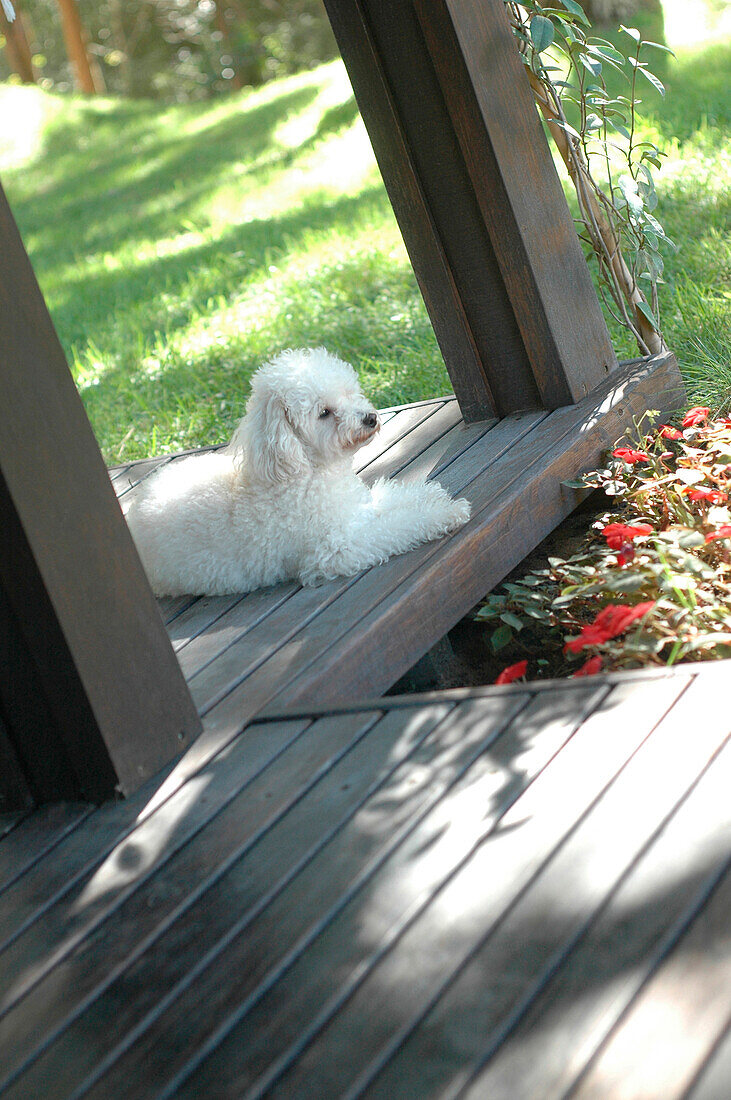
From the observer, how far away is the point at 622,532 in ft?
8.56

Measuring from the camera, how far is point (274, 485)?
2.82 m

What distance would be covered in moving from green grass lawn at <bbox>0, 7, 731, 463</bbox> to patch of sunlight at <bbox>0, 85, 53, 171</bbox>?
1.85m

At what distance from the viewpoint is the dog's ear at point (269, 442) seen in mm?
2709

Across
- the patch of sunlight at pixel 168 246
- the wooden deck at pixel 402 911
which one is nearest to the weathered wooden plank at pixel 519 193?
the wooden deck at pixel 402 911

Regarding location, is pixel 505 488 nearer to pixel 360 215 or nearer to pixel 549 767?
pixel 549 767

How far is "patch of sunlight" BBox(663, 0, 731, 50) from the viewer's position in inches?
405

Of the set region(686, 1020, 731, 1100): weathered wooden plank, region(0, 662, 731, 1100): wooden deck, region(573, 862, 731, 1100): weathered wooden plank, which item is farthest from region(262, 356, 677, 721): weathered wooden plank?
region(686, 1020, 731, 1100): weathered wooden plank

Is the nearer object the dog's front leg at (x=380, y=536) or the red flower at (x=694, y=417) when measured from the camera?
the dog's front leg at (x=380, y=536)

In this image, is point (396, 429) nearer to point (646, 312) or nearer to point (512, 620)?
point (646, 312)

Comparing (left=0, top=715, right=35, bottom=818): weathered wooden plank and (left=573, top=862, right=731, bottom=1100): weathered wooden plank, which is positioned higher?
(left=0, top=715, right=35, bottom=818): weathered wooden plank

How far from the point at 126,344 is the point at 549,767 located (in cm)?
570

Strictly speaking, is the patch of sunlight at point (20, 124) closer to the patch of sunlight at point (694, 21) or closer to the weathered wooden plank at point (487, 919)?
the patch of sunlight at point (694, 21)

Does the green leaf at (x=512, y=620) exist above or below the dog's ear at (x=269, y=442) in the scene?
below

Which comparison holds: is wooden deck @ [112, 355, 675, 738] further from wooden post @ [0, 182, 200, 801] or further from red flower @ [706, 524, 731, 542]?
red flower @ [706, 524, 731, 542]
